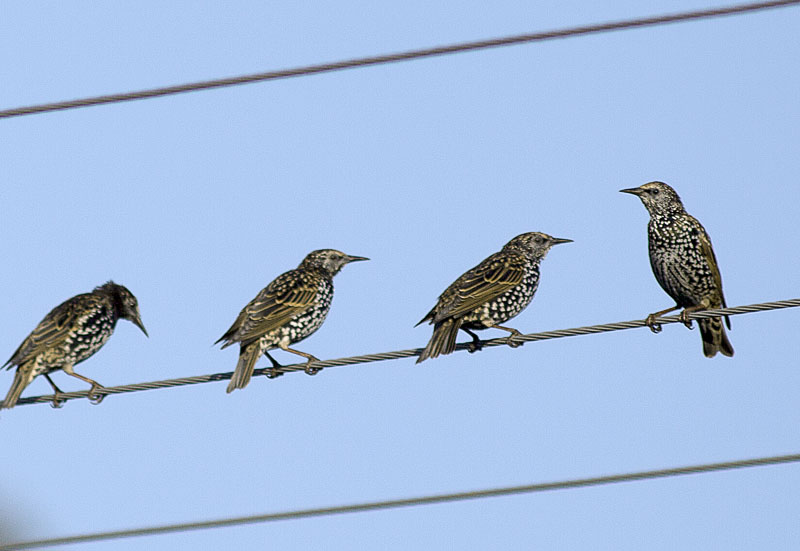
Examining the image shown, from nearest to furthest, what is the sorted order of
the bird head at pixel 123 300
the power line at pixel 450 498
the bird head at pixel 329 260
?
1. the power line at pixel 450 498
2. the bird head at pixel 123 300
3. the bird head at pixel 329 260

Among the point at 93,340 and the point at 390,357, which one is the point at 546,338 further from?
the point at 93,340

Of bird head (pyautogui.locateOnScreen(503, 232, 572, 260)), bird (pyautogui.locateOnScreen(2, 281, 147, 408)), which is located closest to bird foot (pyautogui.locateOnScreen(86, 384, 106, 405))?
bird (pyautogui.locateOnScreen(2, 281, 147, 408))

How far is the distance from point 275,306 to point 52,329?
5.02 ft

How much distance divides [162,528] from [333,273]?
172 inches

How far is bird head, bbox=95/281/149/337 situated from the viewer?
35.8 ft

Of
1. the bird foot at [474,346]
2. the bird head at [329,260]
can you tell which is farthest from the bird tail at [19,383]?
the bird foot at [474,346]

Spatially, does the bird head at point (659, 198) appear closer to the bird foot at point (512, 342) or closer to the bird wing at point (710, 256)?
the bird wing at point (710, 256)

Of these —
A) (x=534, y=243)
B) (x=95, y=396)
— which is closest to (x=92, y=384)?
(x=95, y=396)

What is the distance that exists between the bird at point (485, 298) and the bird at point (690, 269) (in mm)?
928

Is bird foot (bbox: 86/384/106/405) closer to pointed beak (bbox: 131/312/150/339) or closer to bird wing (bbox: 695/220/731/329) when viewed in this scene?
pointed beak (bbox: 131/312/150/339)

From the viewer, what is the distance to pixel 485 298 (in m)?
10.1

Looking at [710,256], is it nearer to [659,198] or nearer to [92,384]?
[659,198]

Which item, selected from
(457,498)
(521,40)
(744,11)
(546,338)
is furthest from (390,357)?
(744,11)

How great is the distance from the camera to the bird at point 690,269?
33.7 ft
